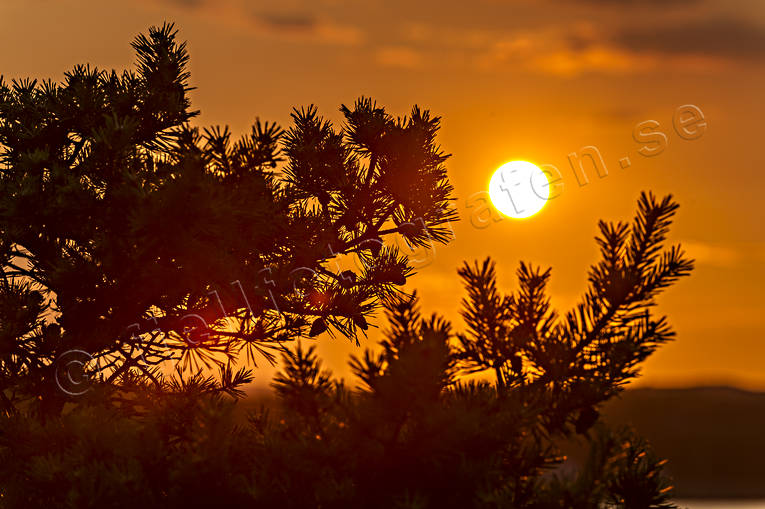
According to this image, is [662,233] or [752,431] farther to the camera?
[752,431]

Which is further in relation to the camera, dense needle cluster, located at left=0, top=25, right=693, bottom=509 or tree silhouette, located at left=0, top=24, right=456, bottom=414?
tree silhouette, located at left=0, top=24, right=456, bottom=414

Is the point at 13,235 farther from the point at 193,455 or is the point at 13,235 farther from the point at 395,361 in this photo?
the point at 395,361

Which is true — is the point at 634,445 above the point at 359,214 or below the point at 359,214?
below

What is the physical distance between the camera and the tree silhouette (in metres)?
4.86

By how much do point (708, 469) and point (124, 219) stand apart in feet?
457

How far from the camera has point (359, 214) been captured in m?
6.93

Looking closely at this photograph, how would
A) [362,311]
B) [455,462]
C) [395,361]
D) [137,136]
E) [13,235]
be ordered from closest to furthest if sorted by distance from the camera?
[395,361] → [455,462] → [13,235] → [137,136] → [362,311]

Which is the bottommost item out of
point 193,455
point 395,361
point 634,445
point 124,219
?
point 634,445

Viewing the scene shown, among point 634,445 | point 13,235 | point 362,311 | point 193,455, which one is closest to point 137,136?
point 13,235

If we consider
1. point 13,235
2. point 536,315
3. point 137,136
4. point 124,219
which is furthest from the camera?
point 137,136

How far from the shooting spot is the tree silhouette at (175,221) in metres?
4.86

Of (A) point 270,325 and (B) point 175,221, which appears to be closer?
(B) point 175,221

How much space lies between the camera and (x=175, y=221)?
4.64m

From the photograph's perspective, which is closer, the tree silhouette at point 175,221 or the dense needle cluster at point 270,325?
the dense needle cluster at point 270,325
